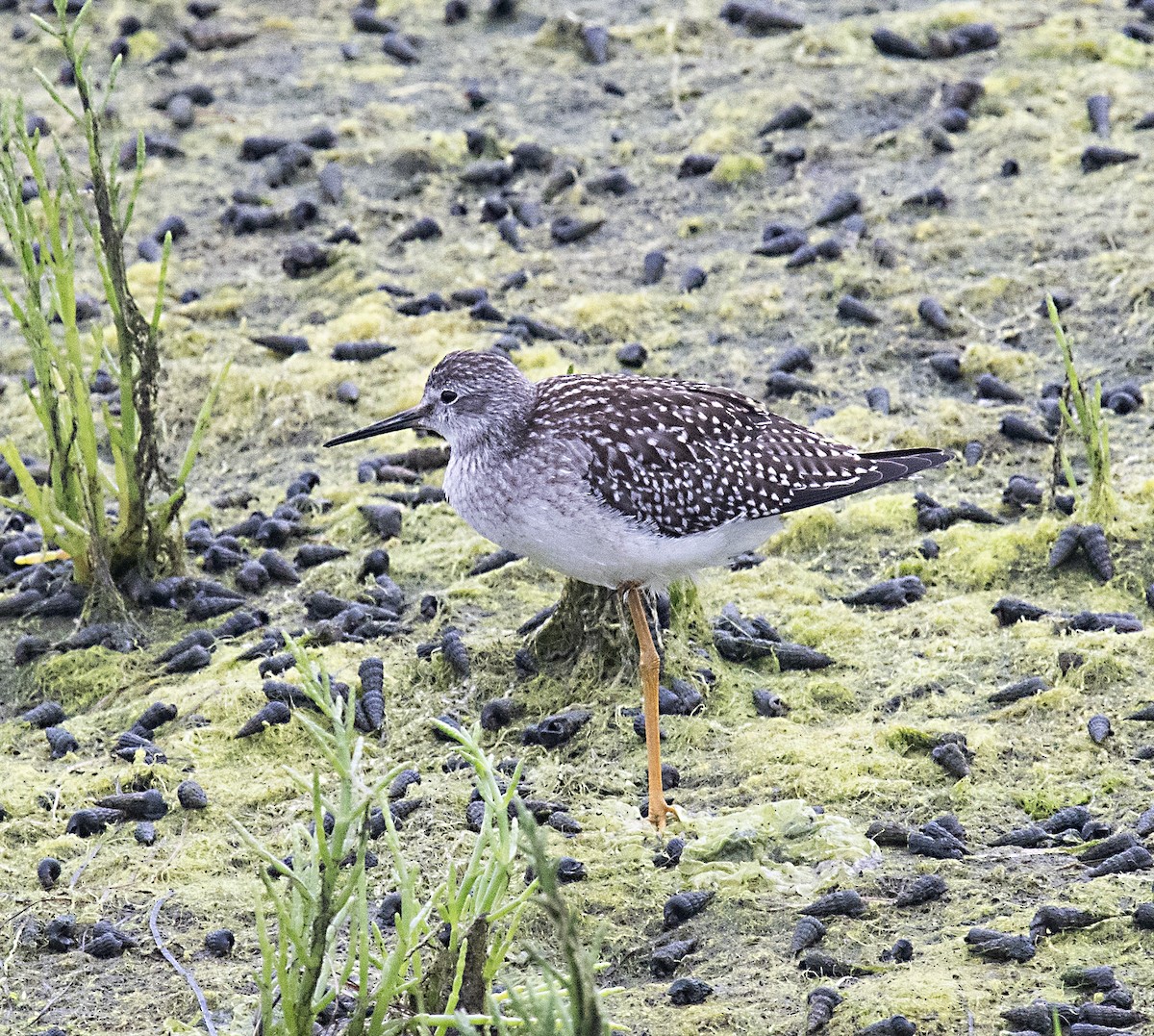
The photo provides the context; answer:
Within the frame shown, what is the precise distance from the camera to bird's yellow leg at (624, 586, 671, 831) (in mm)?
6812

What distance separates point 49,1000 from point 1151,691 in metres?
4.79

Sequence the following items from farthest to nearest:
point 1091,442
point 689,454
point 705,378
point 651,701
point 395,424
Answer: point 705,378, point 1091,442, point 395,424, point 689,454, point 651,701

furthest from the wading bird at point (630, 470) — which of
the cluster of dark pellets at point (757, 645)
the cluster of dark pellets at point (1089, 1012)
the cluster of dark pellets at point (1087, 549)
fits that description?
the cluster of dark pellets at point (1089, 1012)

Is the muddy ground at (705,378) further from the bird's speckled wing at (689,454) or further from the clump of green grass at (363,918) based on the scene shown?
the bird's speckled wing at (689,454)

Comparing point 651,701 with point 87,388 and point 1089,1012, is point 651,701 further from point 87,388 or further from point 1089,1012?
point 87,388

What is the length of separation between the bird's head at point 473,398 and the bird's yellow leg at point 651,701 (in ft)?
3.16

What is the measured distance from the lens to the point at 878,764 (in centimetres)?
698

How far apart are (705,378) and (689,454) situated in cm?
347

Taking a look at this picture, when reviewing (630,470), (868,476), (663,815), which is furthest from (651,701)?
(868,476)

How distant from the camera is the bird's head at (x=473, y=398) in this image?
725cm

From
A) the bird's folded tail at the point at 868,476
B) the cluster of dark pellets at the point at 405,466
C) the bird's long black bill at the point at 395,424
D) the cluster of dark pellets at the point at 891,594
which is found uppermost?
the bird's long black bill at the point at 395,424

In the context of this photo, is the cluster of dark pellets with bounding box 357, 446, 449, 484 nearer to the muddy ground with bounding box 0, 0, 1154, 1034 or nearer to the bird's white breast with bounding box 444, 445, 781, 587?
the muddy ground with bounding box 0, 0, 1154, 1034

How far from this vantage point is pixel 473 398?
734 cm

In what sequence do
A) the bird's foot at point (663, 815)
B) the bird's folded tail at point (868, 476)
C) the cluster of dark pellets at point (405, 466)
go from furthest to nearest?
1. the cluster of dark pellets at point (405, 466)
2. the bird's folded tail at point (868, 476)
3. the bird's foot at point (663, 815)
